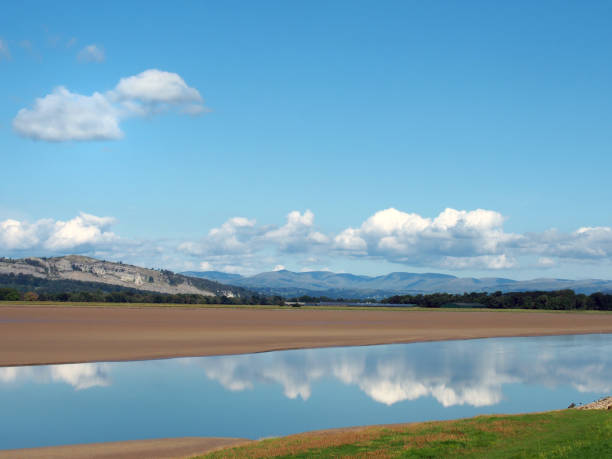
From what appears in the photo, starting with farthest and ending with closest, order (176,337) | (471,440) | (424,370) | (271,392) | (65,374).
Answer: (176,337), (424,370), (65,374), (271,392), (471,440)

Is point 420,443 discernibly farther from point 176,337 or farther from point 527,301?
point 527,301

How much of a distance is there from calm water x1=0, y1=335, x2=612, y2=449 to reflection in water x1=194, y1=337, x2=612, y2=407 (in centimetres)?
10

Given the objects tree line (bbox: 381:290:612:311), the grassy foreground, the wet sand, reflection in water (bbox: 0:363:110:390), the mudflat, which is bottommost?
the wet sand

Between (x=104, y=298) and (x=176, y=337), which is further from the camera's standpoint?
(x=104, y=298)

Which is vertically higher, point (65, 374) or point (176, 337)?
point (176, 337)

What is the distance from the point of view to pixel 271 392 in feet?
110

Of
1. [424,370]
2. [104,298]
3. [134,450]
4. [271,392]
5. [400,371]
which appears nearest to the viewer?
[134,450]

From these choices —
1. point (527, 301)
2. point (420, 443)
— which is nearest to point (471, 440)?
point (420, 443)

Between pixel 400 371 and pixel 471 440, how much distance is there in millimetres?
23477

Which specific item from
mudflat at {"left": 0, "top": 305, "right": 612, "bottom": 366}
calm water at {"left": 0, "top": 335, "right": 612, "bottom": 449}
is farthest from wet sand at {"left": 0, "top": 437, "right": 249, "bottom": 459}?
mudflat at {"left": 0, "top": 305, "right": 612, "bottom": 366}

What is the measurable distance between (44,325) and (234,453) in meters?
57.6

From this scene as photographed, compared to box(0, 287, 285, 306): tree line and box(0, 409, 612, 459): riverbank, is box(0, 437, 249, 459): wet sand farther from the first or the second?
box(0, 287, 285, 306): tree line

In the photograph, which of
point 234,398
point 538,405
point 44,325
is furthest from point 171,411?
point 44,325

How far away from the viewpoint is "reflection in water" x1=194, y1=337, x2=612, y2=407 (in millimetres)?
35125
